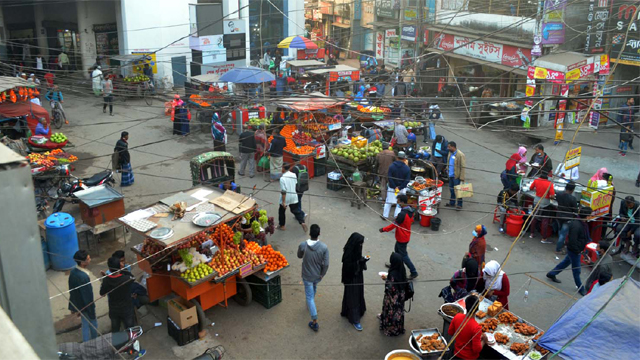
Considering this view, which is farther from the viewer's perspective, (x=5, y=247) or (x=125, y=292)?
(x=125, y=292)

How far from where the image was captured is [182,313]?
8.30 metres

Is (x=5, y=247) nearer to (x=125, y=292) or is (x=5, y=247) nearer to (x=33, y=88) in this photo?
(x=125, y=292)

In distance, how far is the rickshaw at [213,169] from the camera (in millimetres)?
12559

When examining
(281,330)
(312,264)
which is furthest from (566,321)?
(281,330)

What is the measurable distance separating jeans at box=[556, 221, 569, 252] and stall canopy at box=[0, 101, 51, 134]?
15.5 meters

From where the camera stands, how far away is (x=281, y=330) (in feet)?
29.3

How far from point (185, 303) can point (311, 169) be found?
305 inches

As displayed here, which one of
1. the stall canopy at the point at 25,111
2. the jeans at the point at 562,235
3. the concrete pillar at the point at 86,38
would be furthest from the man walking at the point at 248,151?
the concrete pillar at the point at 86,38

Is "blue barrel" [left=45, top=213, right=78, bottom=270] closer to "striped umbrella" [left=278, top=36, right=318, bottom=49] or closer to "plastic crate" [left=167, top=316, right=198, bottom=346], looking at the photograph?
"plastic crate" [left=167, top=316, right=198, bottom=346]

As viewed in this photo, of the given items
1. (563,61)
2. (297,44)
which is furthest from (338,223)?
(297,44)

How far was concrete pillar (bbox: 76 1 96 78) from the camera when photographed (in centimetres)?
2925

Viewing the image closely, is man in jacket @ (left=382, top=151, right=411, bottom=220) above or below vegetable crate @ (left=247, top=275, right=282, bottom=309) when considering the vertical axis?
above

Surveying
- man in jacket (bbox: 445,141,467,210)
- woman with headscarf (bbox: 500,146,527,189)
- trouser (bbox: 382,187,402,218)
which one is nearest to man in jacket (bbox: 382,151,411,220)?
trouser (bbox: 382,187,402,218)

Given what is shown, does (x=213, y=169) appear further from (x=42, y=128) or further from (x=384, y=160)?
(x=42, y=128)
